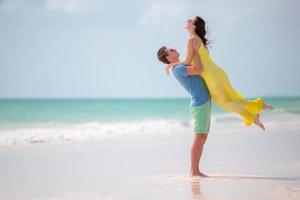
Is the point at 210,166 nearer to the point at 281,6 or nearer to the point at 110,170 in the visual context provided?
the point at 110,170

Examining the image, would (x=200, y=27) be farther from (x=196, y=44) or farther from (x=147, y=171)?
(x=147, y=171)

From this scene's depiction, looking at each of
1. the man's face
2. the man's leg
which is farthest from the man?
the man's face

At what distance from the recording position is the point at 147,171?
4.73 meters

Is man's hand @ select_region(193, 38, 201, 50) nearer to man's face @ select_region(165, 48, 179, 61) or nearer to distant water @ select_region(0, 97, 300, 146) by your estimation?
man's face @ select_region(165, 48, 179, 61)

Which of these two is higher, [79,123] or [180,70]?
[180,70]

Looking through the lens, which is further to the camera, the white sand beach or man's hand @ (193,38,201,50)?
man's hand @ (193,38,201,50)

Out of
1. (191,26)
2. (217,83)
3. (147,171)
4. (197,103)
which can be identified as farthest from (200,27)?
(147,171)

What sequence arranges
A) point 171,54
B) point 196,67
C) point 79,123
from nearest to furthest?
point 196,67 < point 171,54 < point 79,123

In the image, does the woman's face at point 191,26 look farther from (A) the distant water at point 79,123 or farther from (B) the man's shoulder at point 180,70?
(A) the distant water at point 79,123

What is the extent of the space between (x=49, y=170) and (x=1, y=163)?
0.71 m

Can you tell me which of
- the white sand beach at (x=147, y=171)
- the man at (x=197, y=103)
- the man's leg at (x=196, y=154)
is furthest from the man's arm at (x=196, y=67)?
the white sand beach at (x=147, y=171)

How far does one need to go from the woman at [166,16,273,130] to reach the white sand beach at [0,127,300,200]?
1.65 ft

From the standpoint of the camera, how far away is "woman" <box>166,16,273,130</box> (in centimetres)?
449

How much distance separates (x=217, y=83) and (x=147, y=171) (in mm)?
923
